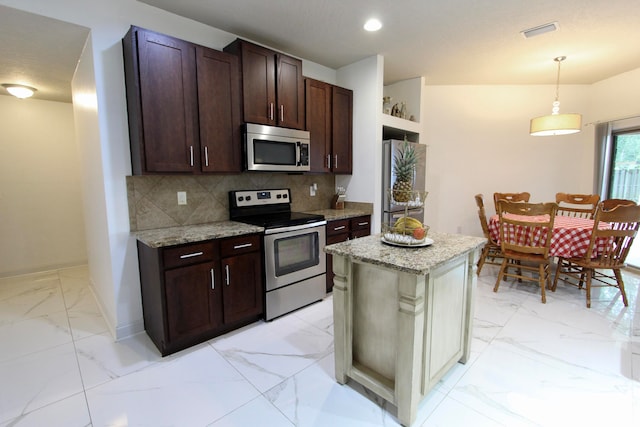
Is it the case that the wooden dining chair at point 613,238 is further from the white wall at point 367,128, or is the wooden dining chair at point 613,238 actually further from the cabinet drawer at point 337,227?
the cabinet drawer at point 337,227

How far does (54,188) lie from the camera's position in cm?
411

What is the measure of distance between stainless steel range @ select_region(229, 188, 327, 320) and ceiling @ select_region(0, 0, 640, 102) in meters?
1.57

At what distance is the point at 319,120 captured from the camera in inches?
130

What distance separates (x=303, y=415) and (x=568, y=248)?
304cm

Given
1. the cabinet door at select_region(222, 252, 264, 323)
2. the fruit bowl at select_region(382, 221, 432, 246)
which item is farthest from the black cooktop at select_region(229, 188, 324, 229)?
the fruit bowl at select_region(382, 221, 432, 246)

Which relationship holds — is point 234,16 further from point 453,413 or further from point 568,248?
point 568,248

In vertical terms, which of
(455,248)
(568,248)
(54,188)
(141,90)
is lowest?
(568,248)

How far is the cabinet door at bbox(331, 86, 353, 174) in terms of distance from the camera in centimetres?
348

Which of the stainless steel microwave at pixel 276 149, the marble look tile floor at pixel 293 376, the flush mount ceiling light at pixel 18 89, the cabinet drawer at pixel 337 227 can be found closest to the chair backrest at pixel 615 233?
the marble look tile floor at pixel 293 376

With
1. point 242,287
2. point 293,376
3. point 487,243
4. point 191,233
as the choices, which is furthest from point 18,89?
point 487,243

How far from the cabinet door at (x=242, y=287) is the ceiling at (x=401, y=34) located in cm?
205

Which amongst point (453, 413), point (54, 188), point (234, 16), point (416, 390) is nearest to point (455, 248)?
point (416, 390)

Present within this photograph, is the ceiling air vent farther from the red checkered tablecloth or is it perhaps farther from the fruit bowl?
the fruit bowl

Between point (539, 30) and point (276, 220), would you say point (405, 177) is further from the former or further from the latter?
point (539, 30)
